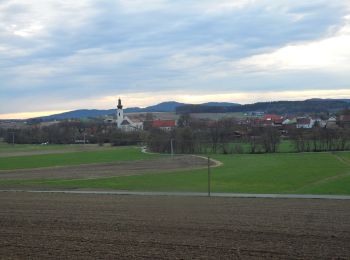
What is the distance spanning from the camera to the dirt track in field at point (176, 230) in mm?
12992

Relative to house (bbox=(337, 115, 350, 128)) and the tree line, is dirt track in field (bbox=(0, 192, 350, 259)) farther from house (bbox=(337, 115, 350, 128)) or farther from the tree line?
house (bbox=(337, 115, 350, 128))

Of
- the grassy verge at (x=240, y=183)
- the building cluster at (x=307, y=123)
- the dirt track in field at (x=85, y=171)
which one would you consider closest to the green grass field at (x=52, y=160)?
the dirt track in field at (x=85, y=171)

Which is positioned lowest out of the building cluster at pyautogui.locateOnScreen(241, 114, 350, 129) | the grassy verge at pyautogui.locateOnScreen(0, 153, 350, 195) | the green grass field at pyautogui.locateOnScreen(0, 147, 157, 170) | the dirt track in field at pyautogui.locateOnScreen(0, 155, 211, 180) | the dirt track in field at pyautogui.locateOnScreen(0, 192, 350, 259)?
the green grass field at pyautogui.locateOnScreen(0, 147, 157, 170)

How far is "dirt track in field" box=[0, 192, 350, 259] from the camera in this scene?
12992mm

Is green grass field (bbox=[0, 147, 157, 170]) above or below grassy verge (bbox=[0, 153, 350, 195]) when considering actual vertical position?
below

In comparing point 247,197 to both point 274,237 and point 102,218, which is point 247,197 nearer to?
point 102,218

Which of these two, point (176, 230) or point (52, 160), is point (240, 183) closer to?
point (176, 230)

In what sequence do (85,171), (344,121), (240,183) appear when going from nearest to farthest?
(240,183) → (85,171) → (344,121)

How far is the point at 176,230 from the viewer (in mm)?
16219

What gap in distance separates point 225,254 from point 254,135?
10000 cm

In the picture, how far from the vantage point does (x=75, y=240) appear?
14797 mm

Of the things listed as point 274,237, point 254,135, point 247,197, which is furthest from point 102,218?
point 254,135

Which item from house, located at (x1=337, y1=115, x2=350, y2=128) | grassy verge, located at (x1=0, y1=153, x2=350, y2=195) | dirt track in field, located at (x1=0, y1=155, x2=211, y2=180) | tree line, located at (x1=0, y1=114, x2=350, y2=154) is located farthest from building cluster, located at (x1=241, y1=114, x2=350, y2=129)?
grassy verge, located at (x1=0, y1=153, x2=350, y2=195)

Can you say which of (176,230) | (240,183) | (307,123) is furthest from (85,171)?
(307,123)
